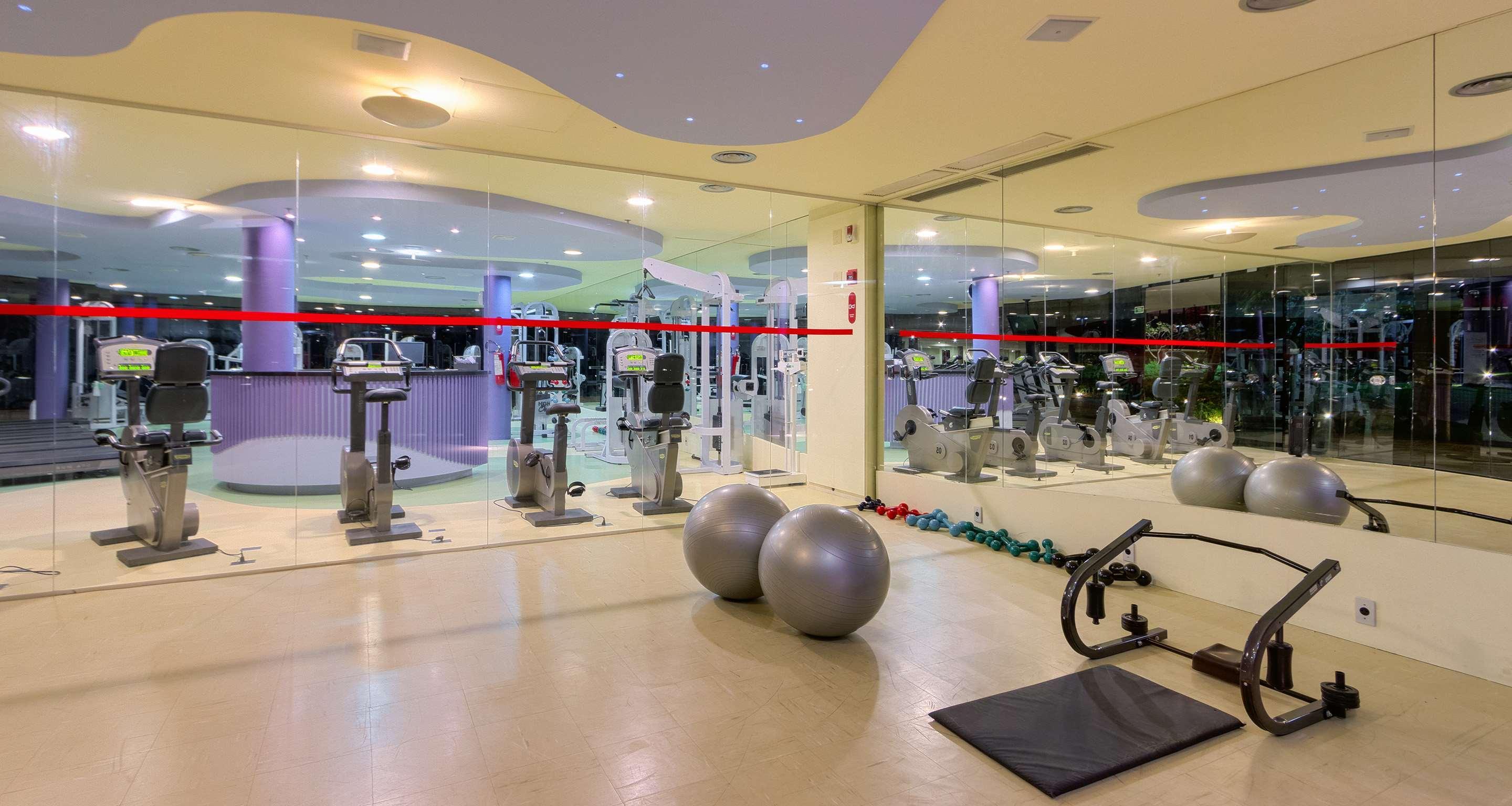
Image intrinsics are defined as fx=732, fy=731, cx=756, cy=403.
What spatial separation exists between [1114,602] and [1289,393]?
1617 millimetres

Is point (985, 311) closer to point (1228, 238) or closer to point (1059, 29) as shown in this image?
point (1228, 238)

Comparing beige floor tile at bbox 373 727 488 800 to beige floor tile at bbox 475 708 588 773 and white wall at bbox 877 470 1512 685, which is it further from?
white wall at bbox 877 470 1512 685

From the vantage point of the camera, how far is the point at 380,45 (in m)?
3.53

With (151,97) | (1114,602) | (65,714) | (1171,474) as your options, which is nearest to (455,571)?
(65,714)

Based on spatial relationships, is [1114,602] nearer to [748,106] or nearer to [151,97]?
[748,106]

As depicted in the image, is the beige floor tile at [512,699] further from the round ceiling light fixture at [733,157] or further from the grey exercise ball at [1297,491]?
the grey exercise ball at [1297,491]

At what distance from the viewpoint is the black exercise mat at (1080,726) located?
2.44m

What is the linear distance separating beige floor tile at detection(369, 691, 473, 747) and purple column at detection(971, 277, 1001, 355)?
4.77 metres

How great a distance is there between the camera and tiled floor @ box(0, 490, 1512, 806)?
234 cm

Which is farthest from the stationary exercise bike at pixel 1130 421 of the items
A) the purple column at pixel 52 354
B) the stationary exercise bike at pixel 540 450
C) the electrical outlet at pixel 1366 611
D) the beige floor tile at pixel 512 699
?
the purple column at pixel 52 354

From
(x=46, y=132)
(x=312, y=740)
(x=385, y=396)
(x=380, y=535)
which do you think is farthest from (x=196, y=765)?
(x=46, y=132)

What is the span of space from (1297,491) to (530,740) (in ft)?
13.2

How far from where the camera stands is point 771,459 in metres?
8.30

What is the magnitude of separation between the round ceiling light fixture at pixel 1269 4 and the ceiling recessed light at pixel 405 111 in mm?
4162
